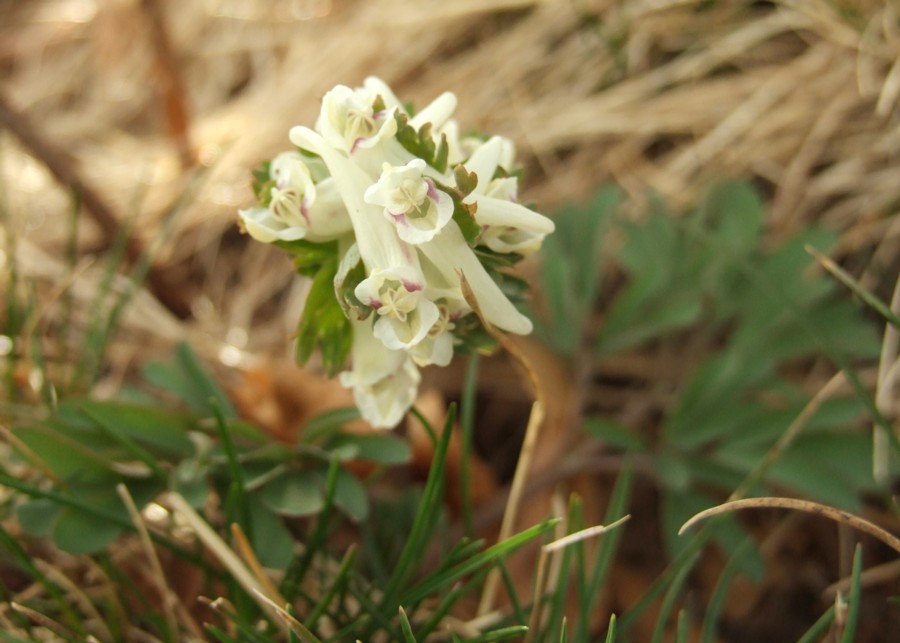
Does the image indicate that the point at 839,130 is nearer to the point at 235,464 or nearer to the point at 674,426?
the point at 674,426

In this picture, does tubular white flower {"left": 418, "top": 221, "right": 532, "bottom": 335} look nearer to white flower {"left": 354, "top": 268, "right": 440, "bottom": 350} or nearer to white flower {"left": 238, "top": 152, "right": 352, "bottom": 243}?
white flower {"left": 354, "top": 268, "right": 440, "bottom": 350}

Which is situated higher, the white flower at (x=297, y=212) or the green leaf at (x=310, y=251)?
the white flower at (x=297, y=212)

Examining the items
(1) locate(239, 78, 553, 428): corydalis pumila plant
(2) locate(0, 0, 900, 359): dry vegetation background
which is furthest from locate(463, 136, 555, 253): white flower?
(2) locate(0, 0, 900, 359): dry vegetation background

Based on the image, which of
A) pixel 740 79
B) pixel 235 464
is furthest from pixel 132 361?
pixel 740 79

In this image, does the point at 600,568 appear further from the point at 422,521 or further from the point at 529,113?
the point at 529,113

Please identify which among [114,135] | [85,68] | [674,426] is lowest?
[674,426]

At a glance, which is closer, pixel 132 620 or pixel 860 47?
pixel 132 620

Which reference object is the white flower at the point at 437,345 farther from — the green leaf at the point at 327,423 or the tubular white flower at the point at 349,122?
the green leaf at the point at 327,423

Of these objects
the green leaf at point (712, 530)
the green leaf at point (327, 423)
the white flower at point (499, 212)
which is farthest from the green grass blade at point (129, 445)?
the green leaf at point (712, 530)
